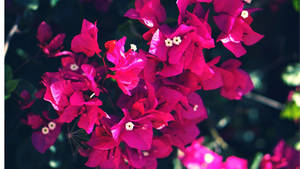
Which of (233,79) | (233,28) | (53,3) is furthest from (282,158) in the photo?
(53,3)

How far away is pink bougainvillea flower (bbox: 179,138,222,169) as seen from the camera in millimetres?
1191

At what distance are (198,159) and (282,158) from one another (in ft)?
1.11

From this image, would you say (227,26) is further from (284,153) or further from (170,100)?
(284,153)

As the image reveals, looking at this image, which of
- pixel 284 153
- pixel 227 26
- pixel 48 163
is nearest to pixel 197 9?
pixel 227 26

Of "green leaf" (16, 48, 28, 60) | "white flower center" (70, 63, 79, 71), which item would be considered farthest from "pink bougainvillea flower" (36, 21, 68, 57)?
"green leaf" (16, 48, 28, 60)

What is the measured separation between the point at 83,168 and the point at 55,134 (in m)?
0.18

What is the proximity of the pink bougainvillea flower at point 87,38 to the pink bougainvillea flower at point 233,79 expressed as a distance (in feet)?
1.25

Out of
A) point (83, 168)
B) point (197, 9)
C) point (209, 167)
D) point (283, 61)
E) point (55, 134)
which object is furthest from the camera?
point (283, 61)

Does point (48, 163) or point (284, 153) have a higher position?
point (48, 163)

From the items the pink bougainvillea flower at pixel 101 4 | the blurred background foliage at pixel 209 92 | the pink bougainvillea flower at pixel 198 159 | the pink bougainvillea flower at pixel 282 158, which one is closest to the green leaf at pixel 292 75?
the blurred background foliage at pixel 209 92

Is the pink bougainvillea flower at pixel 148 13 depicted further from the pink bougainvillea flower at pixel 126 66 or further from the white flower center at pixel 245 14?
the white flower center at pixel 245 14

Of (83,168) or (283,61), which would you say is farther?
(283,61)

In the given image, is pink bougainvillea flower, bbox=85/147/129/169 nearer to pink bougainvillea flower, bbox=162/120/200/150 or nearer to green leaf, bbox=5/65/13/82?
pink bougainvillea flower, bbox=162/120/200/150

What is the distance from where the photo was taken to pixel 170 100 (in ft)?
2.66
